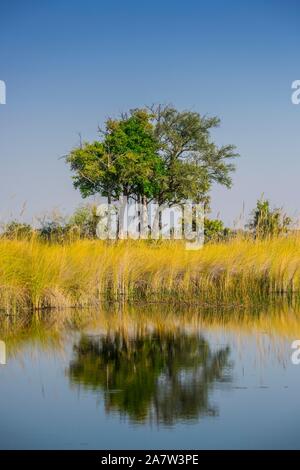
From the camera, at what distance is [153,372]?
319 inches

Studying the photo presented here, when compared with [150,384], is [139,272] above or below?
above

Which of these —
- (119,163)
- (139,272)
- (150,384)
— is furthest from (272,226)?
(119,163)

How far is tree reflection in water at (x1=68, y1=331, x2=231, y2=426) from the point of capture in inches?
260

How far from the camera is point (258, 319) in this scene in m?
11.9

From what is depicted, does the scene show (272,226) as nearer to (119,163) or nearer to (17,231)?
(17,231)

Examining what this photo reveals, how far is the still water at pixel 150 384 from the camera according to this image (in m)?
5.89

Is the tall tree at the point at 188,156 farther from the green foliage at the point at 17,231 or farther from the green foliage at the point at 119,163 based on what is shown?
the green foliage at the point at 17,231

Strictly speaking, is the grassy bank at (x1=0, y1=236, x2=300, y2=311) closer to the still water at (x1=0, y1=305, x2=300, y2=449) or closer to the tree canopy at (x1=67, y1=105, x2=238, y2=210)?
the still water at (x1=0, y1=305, x2=300, y2=449)

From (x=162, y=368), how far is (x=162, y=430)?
2341 millimetres

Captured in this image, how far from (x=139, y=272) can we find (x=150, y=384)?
7.05 meters

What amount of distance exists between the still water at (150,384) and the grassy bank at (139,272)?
1.20m

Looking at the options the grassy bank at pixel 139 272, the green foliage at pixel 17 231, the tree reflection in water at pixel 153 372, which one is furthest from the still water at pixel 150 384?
the green foliage at pixel 17 231
